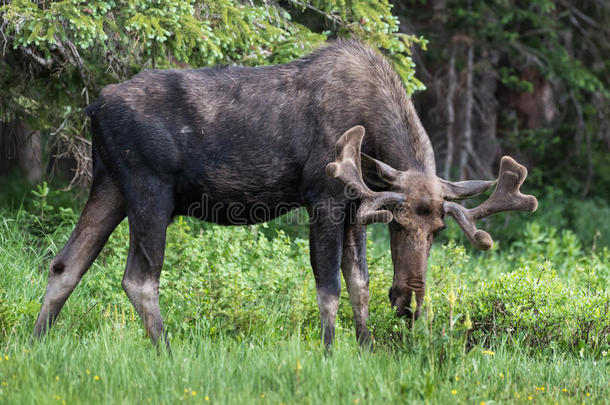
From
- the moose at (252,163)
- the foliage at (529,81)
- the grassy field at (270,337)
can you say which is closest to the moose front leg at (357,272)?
the moose at (252,163)

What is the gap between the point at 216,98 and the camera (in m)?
6.22

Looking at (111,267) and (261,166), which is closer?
(261,166)

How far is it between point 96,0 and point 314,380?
12.4 ft

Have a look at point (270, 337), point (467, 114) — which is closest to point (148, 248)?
point (270, 337)

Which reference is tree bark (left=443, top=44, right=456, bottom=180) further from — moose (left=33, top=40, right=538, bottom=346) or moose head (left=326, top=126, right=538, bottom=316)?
moose head (left=326, top=126, right=538, bottom=316)

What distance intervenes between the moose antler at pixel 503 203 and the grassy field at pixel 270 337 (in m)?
0.75

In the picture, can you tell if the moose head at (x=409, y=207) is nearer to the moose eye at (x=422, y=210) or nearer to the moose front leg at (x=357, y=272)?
the moose eye at (x=422, y=210)

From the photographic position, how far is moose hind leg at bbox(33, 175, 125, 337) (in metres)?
6.13

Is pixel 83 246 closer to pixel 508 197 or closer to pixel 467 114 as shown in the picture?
pixel 508 197

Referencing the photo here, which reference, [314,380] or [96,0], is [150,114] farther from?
[314,380]

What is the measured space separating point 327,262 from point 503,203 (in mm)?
1349

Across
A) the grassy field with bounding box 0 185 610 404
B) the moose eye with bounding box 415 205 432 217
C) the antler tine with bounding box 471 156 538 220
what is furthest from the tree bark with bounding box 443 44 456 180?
the moose eye with bounding box 415 205 432 217

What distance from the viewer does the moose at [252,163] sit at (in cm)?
597

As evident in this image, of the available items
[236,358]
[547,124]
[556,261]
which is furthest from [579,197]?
[236,358]
